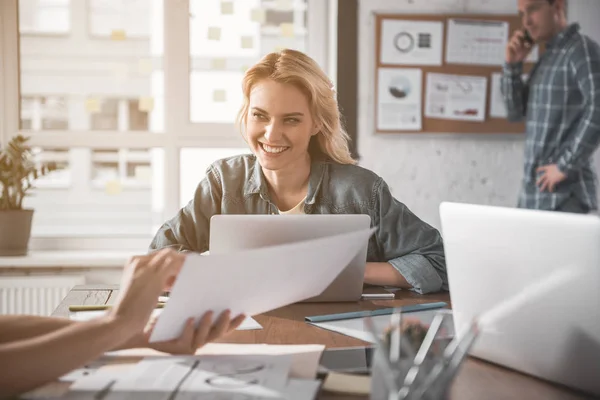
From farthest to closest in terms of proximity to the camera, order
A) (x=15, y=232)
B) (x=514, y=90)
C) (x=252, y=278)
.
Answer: (x=514, y=90), (x=15, y=232), (x=252, y=278)

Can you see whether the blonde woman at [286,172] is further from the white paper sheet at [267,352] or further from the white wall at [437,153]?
the white wall at [437,153]

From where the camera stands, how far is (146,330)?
0.99 meters

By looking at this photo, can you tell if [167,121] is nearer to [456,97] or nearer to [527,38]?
[456,97]

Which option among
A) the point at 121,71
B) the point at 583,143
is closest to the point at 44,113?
the point at 121,71

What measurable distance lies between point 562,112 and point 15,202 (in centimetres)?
231

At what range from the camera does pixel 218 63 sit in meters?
3.19

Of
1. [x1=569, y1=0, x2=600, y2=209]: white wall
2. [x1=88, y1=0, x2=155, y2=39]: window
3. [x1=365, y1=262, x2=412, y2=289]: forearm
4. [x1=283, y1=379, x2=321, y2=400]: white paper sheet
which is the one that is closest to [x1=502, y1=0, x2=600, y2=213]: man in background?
[x1=569, y1=0, x2=600, y2=209]: white wall

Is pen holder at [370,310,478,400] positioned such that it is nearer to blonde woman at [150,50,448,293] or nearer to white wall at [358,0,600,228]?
blonde woman at [150,50,448,293]

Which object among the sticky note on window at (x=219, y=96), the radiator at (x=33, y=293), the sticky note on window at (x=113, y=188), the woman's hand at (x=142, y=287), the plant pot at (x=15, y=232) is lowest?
the radiator at (x=33, y=293)

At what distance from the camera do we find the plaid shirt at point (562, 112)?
2775 mm

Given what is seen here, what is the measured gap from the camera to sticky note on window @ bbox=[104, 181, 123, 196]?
10.3 ft

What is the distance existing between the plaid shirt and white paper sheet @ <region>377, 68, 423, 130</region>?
386 millimetres

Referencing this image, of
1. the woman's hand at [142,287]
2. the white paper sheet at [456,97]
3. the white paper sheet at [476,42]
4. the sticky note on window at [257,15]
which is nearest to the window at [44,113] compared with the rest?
the sticky note on window at [257,15]

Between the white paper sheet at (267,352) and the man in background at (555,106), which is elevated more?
the man in background at (555,106)
